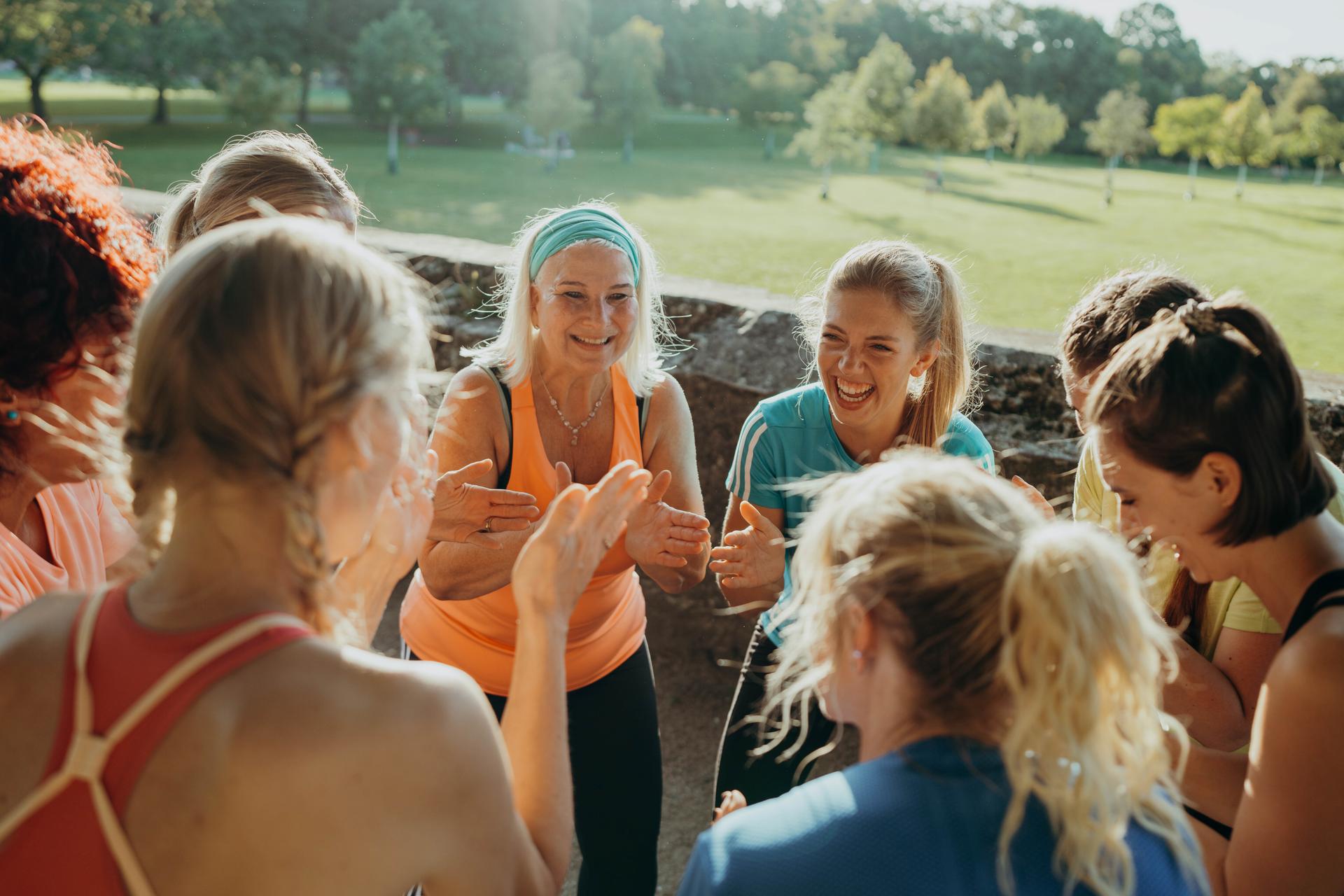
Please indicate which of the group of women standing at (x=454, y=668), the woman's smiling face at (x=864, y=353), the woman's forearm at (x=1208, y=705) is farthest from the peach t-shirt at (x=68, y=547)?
the woman's forearm at (x=1208, y=705)

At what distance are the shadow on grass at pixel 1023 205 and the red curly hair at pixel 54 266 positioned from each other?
37.5 meters

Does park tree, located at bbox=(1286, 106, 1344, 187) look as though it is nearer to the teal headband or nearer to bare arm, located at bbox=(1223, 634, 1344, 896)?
the teal headband

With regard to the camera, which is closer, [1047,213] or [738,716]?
[738,716]

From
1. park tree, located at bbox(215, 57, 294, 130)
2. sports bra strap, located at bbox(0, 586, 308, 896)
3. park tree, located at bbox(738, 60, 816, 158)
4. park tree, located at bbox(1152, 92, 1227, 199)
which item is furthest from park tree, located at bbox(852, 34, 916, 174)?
sports bra strap, located at bbox(0, 586, 308, 896)

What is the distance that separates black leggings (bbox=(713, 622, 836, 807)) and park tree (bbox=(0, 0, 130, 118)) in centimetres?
4734

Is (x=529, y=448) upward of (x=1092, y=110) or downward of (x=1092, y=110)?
downward

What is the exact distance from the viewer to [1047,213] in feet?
124

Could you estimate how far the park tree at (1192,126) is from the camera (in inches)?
2093

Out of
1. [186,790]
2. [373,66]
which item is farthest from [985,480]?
[373,66]

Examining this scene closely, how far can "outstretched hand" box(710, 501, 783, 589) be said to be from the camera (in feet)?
8.55

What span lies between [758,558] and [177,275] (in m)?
1.78

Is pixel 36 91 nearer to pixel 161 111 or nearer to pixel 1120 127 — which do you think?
pixel 161 111

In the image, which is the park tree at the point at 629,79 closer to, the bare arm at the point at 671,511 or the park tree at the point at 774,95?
the park tree at the point at 774,95

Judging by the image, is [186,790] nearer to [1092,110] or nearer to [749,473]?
[749,473]
